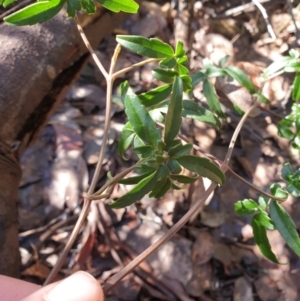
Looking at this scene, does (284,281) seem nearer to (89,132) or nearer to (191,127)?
(191,127)

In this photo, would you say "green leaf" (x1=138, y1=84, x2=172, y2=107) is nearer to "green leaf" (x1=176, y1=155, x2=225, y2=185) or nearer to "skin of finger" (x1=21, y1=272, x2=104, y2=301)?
"green leaf" (x1=176, y1=155, x2=225, y2=185)

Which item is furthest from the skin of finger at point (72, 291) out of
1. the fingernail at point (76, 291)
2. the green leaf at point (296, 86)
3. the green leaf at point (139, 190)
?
the green leaf at point (296, 86)

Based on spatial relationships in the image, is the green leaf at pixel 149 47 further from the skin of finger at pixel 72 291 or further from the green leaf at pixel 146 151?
the skin of finger at pixel 72 291

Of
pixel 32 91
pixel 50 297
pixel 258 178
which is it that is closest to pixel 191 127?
pixel 258 178

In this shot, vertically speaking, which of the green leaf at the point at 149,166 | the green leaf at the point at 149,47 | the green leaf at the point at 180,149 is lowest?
the green leaf at the point at 149,166

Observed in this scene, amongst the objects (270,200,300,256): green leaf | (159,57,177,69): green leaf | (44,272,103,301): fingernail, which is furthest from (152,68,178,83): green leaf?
(44,272,103,301): fingernail

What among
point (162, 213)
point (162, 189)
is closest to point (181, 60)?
point (162, 189)

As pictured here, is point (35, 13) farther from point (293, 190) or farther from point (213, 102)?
point (293, 190)
